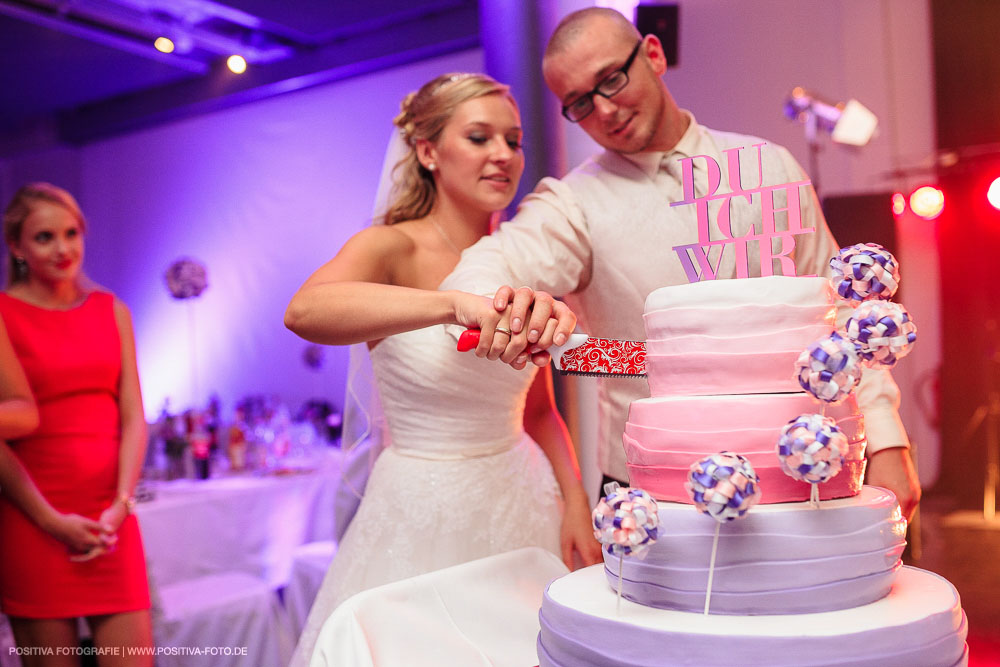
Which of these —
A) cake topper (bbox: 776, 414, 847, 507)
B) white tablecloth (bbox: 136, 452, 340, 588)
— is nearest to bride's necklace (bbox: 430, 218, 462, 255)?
cake topper (bbox: 776, 414, 847, 507)

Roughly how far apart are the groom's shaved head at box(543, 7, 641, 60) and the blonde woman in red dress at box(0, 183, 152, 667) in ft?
6.69

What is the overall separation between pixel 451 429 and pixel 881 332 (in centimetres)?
128

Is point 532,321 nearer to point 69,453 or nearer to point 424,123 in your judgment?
point 424,123

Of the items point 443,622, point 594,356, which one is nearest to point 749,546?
point 594,356

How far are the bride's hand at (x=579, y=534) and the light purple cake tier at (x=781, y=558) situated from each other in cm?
96

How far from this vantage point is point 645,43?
78.0 inches

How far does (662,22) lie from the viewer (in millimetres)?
2521

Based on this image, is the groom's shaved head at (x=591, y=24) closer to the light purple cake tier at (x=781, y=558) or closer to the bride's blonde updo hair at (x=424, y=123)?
the bride's blonde updo hair at (x=424, y=123)

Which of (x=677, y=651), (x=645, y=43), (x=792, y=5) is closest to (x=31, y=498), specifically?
(x=645, y=43)

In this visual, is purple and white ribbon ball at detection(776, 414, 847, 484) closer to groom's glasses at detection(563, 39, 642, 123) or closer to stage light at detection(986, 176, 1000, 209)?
groom's glasses at detection(563, 39, 642, 123)

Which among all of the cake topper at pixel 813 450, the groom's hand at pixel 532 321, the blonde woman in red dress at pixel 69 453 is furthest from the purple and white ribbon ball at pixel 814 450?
the blonde woman in red dress at pixel 69 453

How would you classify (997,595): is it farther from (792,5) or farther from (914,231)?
(792,5)

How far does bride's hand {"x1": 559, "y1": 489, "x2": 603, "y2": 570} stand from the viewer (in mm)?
1963

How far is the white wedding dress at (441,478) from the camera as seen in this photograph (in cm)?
200
